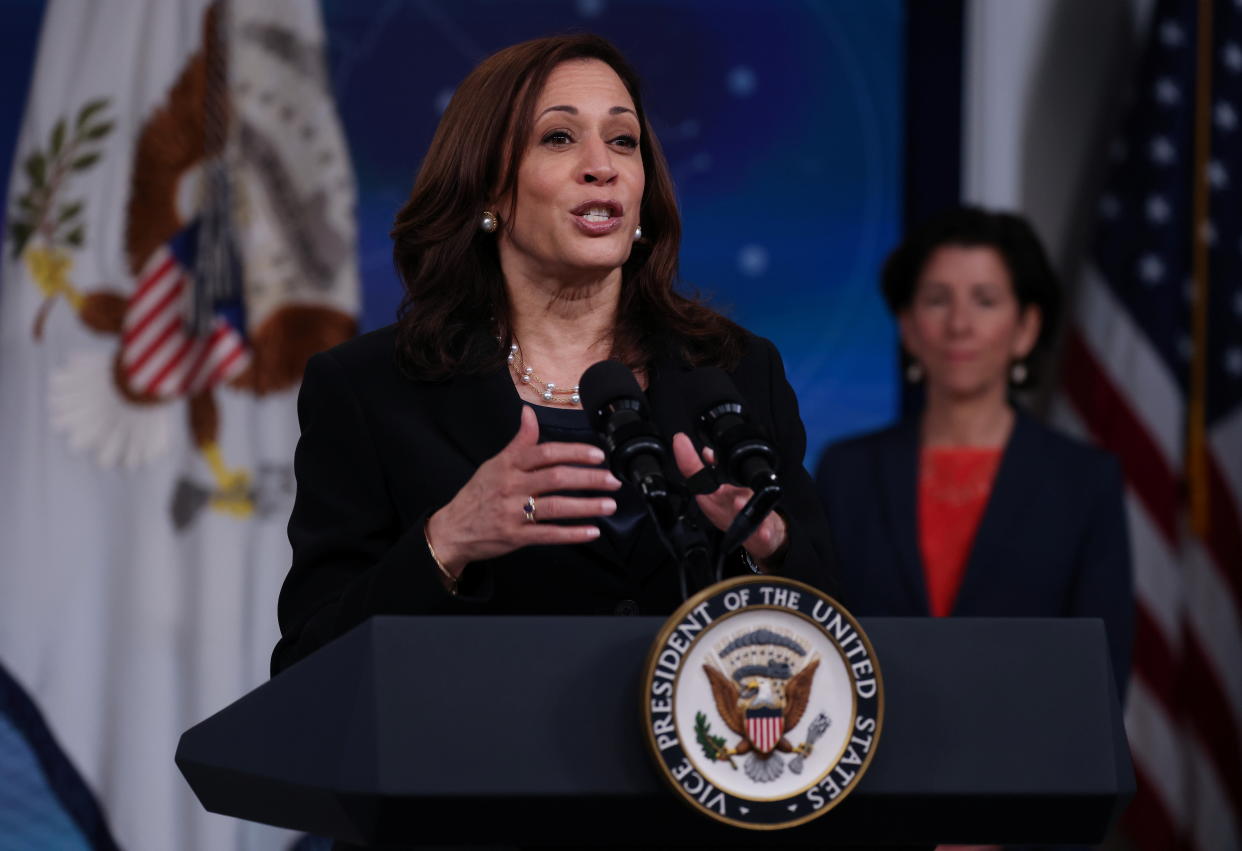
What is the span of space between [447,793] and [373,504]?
1.98ft

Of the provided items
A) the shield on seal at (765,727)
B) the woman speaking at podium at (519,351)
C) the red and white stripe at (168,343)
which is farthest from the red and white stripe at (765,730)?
the red and white stripe at (168,343)

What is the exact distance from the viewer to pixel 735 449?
4.08 feet

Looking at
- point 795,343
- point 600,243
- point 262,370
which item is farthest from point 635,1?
point 600,243

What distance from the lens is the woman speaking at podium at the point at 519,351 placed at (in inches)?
64.5

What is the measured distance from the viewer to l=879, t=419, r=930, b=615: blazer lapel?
307 cm

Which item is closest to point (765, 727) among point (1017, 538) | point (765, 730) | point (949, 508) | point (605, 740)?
point (765, 730)

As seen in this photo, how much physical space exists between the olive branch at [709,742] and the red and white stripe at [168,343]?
2.80 metres

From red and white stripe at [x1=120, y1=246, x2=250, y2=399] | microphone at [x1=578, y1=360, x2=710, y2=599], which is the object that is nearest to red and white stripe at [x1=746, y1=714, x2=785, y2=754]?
microphone at [x1=578, y1=360, x2=710, y2=599]

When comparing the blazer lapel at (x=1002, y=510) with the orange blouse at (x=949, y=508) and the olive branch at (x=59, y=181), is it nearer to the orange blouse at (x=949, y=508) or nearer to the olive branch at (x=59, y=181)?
the orange blouse at (x=949, y=508)

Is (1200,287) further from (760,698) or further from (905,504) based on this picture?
(760,698)

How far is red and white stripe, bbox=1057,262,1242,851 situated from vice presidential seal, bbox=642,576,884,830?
305cm

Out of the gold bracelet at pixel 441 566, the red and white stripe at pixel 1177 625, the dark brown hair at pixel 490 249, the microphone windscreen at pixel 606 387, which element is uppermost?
the dark brown hair at pixel 490 249

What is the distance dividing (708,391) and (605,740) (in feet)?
1.02

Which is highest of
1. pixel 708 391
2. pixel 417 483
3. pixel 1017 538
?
pixel 708 391
